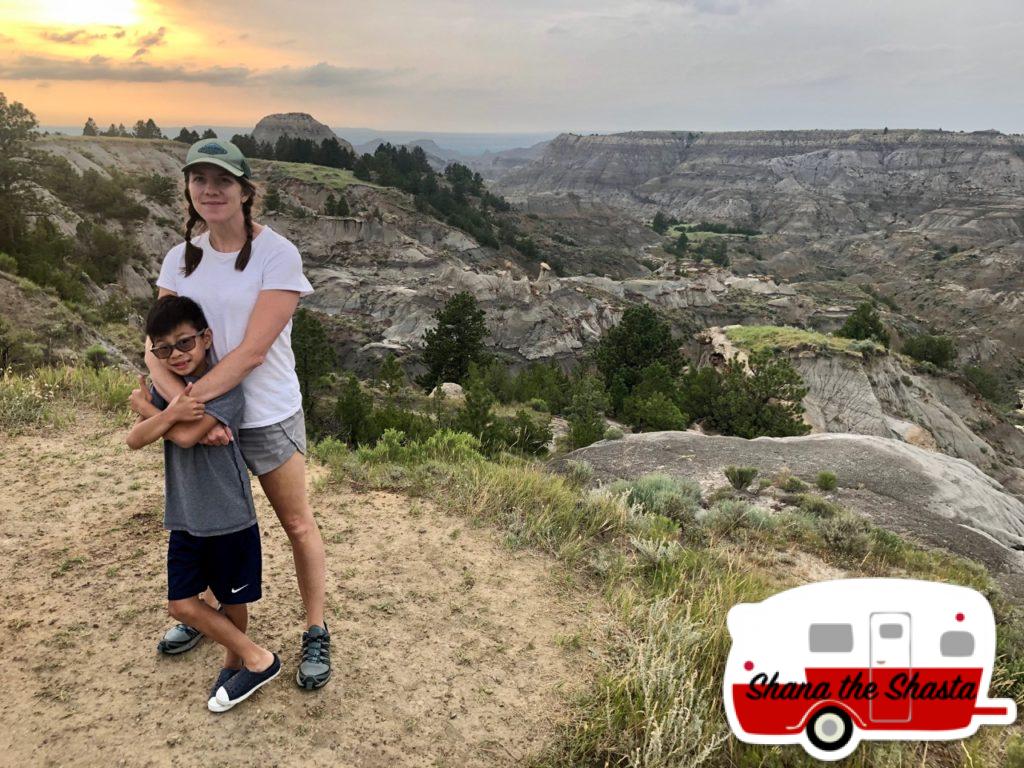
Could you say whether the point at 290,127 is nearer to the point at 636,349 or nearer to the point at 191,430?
the point at 636,349

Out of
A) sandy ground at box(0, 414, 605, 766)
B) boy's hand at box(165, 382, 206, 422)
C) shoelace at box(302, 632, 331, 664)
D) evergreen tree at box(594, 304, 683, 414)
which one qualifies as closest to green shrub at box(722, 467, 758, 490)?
sandy ground at box(0, 414, 605, 766)

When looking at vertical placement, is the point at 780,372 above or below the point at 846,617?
below

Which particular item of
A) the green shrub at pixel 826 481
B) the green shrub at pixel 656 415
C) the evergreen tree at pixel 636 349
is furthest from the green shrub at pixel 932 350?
the green shrub at pixel 826 481

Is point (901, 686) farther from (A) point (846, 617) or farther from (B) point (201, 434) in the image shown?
(B) point (201, 434)

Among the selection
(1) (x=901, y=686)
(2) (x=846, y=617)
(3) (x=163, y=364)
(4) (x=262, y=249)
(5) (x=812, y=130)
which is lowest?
(1) (x=901, y=686)

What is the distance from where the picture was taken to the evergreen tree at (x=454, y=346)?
30234 mm

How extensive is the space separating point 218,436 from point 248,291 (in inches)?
24.9

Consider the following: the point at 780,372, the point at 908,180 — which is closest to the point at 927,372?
the point at 780,372

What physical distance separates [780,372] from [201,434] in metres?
18.1

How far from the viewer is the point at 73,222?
31.1 metres

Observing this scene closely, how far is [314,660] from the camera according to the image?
3.11 meters

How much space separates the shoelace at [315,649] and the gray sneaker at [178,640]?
62 cm

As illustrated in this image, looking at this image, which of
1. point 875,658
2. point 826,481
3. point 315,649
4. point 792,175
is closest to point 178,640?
point 315,649

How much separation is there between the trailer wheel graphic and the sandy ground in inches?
45.7
